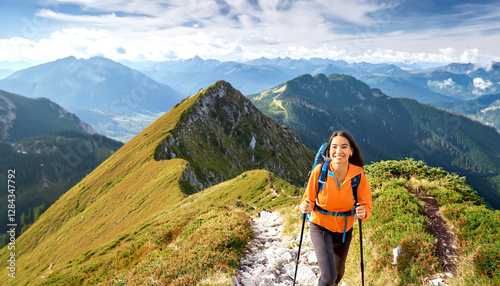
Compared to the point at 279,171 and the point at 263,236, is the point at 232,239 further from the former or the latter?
the point at 279,171

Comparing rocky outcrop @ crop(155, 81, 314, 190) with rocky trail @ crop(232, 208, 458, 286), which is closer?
rocky trail @ crop(232, 208, 458, 286)

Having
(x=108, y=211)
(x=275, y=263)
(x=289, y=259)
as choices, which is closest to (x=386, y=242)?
(x=289, y=259)

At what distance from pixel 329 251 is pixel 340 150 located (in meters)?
3.10

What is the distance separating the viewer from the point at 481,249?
27.2 ft

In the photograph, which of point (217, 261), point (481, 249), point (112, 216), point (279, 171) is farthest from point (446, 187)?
point (279, 171)

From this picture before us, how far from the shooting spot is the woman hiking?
7184 mm

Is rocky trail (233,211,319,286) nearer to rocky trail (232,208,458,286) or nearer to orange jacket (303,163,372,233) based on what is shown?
rocky trail (232,208,458,286)

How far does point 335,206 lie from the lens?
23.7 ft

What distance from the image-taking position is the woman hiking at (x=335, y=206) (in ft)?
23.6

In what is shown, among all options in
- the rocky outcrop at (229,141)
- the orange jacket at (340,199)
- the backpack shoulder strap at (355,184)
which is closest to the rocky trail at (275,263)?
the orange jacket at (340,199)

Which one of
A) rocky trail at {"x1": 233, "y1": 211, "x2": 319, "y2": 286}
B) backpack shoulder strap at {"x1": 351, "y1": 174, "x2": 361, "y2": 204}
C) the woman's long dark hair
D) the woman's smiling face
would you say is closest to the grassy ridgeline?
rocky trail at {"x1": 233, "y1": 211, "x2": 319, "y2": 286}

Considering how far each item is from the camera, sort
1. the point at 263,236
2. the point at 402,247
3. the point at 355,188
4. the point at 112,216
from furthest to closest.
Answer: the point at 112,216 → the point at 263,236 → the point at 402,247 → the point at 355,188

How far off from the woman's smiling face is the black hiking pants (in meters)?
2.27

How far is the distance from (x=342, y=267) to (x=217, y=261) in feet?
17.2
